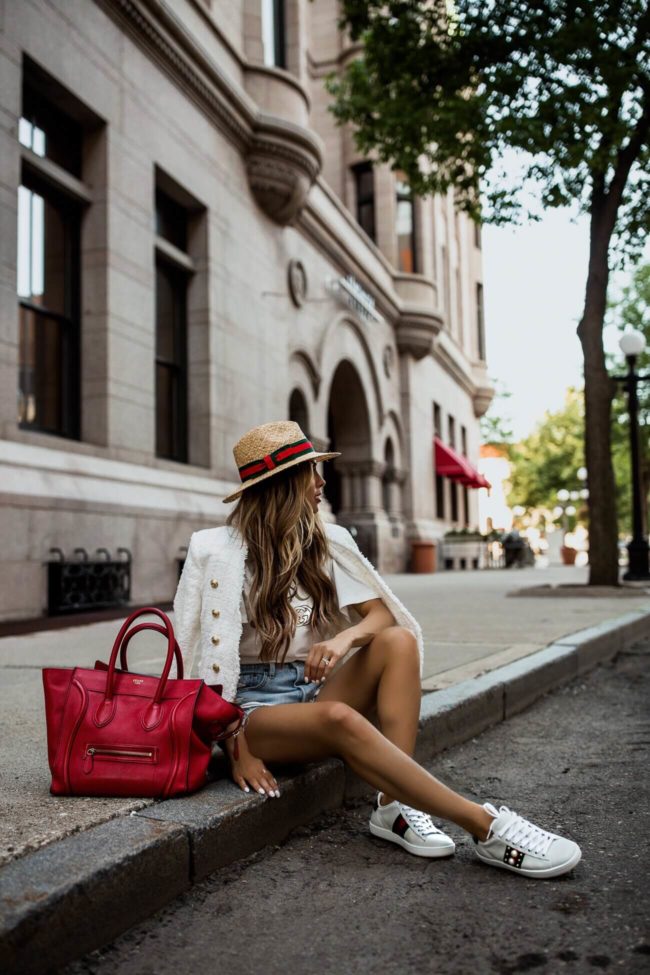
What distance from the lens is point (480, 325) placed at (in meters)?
37.9

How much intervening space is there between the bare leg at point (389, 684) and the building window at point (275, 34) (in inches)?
602

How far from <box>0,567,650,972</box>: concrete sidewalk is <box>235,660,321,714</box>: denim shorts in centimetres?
27

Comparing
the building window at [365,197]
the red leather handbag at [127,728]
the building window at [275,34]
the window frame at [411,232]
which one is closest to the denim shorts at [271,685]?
the red leather handbag at [127,728]

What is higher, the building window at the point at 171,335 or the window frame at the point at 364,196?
the window frame at the point at 364,196

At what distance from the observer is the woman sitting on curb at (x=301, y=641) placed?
9.89 feet

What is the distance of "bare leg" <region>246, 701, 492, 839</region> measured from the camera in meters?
2.87

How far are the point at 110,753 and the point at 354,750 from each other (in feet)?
2.50

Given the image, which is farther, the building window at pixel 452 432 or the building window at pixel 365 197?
the building window at pixel 452 432

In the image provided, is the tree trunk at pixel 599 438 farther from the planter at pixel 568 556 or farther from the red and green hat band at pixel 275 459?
the planter at pixel 568 556

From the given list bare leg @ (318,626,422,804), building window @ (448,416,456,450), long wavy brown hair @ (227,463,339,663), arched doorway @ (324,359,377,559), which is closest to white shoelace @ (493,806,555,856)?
bare leg @ (318,626,422,804)

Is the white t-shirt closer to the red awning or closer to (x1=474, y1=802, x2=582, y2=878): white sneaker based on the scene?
(x1=474, y1=802, x2=582, y2=878): white sneaker

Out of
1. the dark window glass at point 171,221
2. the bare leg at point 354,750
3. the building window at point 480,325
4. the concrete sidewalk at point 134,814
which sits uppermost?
the building window at point 480,325

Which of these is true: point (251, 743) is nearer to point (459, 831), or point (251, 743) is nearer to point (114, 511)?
point (459, 831)

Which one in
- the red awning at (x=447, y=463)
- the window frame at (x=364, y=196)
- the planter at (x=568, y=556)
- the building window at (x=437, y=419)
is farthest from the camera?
the planter at (x=568, y=556)
